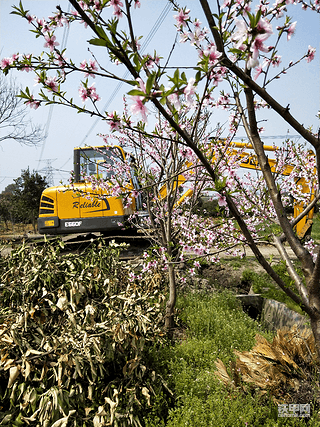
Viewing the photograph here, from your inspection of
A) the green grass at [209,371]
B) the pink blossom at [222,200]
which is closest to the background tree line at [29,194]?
the green grass at [209,371]

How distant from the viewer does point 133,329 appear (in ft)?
8.74

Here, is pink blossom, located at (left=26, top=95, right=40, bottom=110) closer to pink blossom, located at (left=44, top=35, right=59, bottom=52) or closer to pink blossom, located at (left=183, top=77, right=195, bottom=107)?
pink blossom, located at (left=44, top=35, right=59, bottom=52)

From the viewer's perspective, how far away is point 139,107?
41.7 inches

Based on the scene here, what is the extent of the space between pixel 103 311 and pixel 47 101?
7.00 feet

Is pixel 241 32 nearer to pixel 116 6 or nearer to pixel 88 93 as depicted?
pixel 116 6

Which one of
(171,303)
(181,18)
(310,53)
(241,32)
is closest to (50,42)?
(181,18)

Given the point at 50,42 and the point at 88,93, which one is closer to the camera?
the point at 50,42

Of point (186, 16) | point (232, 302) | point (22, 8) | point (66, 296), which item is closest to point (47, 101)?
point (22, 8)

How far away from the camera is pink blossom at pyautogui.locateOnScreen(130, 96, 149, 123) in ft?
3.41

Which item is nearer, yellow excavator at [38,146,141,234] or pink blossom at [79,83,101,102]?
pink blossom at [79,83,101,102]

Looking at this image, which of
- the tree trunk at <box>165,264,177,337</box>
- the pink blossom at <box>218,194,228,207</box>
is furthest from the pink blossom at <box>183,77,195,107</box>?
the tree trunk at <box>165,264,177,337</box>

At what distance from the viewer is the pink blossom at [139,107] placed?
1.04m

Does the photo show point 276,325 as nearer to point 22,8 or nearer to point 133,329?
point 133,329

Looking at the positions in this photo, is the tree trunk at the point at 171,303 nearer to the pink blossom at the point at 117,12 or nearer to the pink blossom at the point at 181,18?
the pink blossom at the point at 181,18
